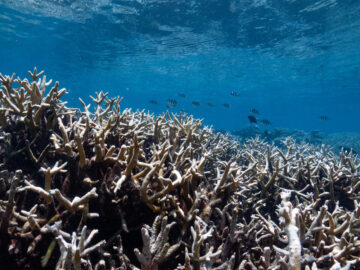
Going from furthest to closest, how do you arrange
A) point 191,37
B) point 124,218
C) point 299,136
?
point 191,37
point 299,136
point 124,218

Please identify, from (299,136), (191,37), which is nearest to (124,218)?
(299,136)

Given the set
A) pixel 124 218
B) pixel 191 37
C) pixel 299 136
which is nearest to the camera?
pixel 124 218

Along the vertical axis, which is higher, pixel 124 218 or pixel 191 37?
pixel 191 37

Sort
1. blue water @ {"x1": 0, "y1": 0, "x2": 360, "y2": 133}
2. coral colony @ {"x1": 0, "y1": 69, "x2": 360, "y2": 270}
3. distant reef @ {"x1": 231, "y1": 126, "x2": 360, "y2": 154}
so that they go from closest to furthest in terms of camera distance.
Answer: coral colony @ {"x1": 0, "y1": 69, "x2": 360, "y2": 270}
distant reef @ {"x1": 231, "y1": 126, "x2": 360, "y2": 154}
blue water @ {"x1": 0, "y1": 0, "x2": 360, "y2": 133}

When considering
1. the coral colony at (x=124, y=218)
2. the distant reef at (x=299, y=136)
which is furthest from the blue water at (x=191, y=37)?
the coral colony at (x=124, y=218)

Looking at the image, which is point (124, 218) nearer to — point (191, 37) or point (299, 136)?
point (299, 136)

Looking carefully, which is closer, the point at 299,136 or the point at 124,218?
the point at 124,218

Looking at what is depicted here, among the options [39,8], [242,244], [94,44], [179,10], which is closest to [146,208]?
[242,244]

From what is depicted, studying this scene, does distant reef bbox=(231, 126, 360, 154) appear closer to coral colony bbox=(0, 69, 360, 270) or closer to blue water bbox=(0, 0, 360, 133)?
blue water bbox=(0, 0, 360, 133)

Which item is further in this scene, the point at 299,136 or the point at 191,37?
the point at 191,37

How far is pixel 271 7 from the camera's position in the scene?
17031 mm

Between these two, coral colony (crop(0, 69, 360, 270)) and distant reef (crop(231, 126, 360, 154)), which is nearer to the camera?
coral colony (crop(0, 69, 360, 270))

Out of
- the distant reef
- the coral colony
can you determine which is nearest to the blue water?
the distant reef

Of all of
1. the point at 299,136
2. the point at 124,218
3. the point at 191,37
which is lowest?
the point at 124,218
